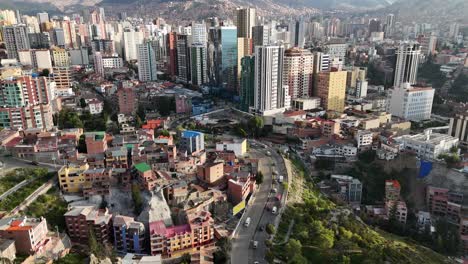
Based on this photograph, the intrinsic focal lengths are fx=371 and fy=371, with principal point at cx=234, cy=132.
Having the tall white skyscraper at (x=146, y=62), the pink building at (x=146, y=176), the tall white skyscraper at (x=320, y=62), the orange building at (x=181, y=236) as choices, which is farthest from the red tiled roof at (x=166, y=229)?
the tall white skyscraper at (x=146, y=62)

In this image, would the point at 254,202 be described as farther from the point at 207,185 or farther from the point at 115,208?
the point at 115,208

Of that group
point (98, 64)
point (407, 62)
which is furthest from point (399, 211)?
point (98, 64)

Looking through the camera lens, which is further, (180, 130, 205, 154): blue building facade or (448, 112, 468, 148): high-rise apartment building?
(448, 112, 468, 148): high-rise apartment building

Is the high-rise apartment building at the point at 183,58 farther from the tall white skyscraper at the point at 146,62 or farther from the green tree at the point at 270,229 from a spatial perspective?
the green tree at the point at 270,229

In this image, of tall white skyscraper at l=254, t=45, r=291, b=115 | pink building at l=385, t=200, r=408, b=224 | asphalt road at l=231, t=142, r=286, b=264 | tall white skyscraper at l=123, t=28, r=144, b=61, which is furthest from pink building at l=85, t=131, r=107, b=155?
tall white skyscraper at l=123, t=28, r=144, b=61

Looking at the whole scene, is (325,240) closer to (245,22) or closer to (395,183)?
(395,183)

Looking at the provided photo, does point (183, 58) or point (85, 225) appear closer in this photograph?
point (85, 225)

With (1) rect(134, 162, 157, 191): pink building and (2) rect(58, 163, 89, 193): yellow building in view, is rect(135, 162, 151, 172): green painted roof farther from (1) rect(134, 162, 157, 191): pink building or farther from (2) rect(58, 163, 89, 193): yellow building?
(2) rect(58, 163, 89, 193): yellow building
